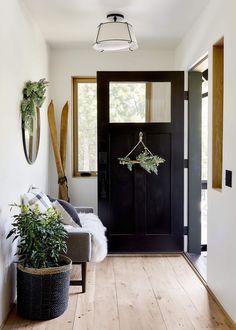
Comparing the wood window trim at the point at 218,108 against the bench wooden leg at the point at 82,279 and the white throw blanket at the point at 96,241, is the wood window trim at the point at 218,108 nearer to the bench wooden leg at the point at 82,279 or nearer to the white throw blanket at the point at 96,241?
the white throw blanket at the point at 96,241

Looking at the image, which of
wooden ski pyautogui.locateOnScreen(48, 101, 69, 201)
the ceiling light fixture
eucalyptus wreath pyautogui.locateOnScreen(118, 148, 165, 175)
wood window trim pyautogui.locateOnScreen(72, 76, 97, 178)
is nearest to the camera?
the ceiling light fixture

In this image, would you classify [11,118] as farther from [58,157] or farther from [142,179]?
[142,179]

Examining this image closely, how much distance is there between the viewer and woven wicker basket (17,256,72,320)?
2711 mm

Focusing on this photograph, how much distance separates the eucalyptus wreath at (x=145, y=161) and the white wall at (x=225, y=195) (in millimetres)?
1117

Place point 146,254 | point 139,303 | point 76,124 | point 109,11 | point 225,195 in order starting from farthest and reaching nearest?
1. point 76,124
2. point 146,254
3. point 109,11
4. point 139,303
5. point 225,195

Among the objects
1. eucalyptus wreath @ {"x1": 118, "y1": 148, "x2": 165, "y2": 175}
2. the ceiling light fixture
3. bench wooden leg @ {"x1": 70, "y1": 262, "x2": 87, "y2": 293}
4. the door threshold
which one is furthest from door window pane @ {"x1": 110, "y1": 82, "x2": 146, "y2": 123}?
bench wooden leg @ {"x1": 70, "y1": 262, "x2": 87, "y2": 293}

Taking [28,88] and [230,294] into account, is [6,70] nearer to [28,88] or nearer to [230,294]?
[28,88]

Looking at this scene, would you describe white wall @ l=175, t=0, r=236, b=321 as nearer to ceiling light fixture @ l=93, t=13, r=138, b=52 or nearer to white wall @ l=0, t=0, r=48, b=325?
ceiling light fixture @ l=93, t=13, r=138, b=52

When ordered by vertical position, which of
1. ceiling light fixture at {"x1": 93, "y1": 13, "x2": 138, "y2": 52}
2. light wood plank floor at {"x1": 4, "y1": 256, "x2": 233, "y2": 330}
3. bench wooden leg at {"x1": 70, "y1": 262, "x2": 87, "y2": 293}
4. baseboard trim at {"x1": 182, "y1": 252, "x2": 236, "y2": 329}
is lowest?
light wood plank floor at {"x1": 4, "y1": 256, "x2": 233, "y2": 330}

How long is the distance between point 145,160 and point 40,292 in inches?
81.3

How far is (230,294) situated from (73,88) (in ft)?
10.6

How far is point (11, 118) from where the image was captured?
2922 mm

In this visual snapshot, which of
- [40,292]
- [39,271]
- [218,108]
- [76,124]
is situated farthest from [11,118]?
[76,124]

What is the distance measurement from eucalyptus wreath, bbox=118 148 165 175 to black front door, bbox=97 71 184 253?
5 cm
